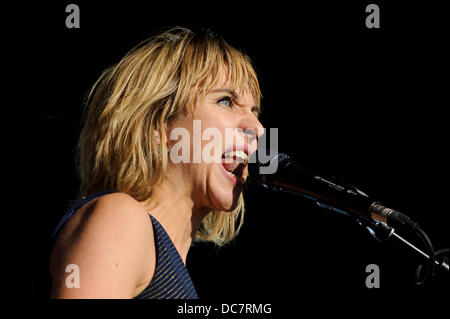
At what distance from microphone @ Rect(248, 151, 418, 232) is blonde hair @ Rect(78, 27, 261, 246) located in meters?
0.39

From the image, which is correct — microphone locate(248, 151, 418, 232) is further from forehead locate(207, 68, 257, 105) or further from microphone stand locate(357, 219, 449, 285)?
forehead locate(207, 68, 257, 105)

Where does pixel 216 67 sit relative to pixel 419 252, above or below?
above

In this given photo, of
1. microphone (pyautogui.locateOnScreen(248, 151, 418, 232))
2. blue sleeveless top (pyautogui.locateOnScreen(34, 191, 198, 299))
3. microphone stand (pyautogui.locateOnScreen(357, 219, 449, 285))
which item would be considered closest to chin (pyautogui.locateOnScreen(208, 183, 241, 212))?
microphone (pyautogui.locateOnScreen(248, 151, 418, 232))

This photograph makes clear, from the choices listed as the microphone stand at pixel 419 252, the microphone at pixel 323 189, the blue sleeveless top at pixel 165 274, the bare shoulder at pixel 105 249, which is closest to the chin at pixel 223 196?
the microphone at pixel 323 189

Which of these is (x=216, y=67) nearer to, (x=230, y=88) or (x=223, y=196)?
(x=230, y=88)

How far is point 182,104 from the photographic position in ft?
5.72

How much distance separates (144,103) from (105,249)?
2.50 feet

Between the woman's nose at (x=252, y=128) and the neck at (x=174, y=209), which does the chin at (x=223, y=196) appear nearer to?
the neck at (x=174, y=209)

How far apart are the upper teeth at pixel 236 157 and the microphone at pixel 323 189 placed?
134mm

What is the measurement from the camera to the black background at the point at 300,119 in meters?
2.27

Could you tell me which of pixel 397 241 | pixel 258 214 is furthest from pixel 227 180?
Answer: pixel 258 214

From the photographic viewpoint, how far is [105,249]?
1109mm

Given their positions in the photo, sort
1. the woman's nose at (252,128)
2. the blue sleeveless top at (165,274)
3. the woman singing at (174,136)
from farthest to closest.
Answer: the woman's nose at (252,128) → the woman singing at (174,136) → the blue sleeveless top at (165,274)

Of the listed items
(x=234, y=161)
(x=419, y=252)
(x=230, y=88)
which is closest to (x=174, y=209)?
(x=234, y=161)
